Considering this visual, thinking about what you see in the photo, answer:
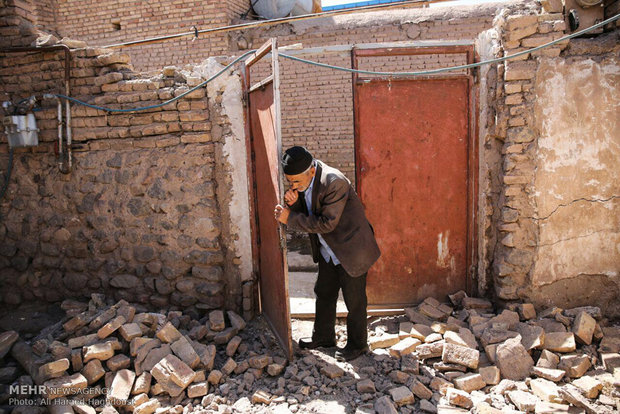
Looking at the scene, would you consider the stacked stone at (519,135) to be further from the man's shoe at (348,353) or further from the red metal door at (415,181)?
the man's shoe at (348,353)

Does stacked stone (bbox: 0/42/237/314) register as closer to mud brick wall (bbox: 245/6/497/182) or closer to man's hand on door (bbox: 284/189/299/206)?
man's hand on door (bbox: 284/189/299/206)

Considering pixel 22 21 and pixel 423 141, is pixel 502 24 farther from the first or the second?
pixel 22 21

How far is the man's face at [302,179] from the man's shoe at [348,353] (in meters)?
1.40

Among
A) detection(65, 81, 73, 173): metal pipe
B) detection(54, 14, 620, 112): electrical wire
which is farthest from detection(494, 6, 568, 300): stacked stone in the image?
detection(65, 81, 73, 173): metal pipe

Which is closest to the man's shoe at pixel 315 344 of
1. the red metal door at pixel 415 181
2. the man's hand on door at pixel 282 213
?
the red metal door at pixel 415 181

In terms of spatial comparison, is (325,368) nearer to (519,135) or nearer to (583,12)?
(519,135)

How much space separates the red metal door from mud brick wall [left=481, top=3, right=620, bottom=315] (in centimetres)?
40

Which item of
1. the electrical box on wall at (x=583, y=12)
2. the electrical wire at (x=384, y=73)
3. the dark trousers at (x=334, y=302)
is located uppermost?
the electrical box on wall at (x=583, y=12)

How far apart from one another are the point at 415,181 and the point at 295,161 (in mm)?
1766

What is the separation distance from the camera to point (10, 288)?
4770 mm

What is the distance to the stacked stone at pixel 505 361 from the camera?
10.2 ft

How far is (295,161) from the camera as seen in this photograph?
124 inches

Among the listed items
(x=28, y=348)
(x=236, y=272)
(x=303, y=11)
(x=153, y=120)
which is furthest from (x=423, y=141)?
(x=303, y=11)

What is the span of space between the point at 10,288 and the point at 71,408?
7.72ft
